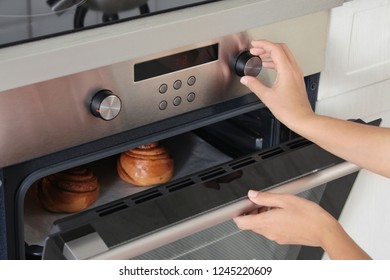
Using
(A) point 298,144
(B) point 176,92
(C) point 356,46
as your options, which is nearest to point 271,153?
(A) point 298,144

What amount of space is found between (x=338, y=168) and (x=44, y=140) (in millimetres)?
411

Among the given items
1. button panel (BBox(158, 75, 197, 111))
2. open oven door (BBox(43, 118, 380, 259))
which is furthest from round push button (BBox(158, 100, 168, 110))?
open oven door (BBox(43, 118, 380, 259))

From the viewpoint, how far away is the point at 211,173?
1.07m

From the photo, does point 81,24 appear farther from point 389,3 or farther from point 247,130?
point 389,3

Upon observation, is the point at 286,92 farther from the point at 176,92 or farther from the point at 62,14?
the point at 62,14

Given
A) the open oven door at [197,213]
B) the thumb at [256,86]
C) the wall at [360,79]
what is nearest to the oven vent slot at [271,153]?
the open oven door at [197,213]

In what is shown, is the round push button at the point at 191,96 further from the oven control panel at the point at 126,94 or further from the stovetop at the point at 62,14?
the stovetop at the point at 62,14

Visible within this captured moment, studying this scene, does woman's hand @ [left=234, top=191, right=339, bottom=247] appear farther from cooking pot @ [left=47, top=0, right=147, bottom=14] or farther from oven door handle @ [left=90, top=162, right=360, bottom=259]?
cooking pot @ [left=47, top=0, right=147, bottom=14]

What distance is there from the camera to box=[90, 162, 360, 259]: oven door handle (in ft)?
3.25

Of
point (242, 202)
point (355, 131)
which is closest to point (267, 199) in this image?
point (242, 202)

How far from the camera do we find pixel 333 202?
1.33 m

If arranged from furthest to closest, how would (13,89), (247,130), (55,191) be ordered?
1. (247,130)
2. (55,191)
3. (13,89)

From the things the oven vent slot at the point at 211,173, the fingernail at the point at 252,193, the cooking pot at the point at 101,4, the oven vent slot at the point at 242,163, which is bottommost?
the fingernail at the point at 252,193

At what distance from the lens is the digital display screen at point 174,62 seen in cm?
106
